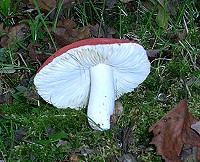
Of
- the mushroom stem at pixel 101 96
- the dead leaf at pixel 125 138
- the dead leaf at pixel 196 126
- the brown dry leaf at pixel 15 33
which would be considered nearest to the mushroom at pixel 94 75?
the mushroom stem at pixel 101 96

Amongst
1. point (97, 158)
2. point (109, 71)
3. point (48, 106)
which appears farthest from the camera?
point (48, 106)

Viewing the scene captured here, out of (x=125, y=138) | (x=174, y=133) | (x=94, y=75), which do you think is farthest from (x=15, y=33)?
(x=174, y=133)

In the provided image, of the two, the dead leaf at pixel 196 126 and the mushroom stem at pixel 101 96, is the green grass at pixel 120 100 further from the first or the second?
the dead leaf at pixel 196 126

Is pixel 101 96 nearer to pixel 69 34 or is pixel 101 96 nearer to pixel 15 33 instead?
pixel 69 34

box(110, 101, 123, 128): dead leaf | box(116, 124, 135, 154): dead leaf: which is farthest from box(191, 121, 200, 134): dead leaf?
box(110, 101, 123, 128): dead leaf

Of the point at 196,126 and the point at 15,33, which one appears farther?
the point at 15,33

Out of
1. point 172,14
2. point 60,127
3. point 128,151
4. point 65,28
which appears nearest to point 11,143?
point 60,127

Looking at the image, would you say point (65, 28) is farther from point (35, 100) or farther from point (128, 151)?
point (128, 151)
